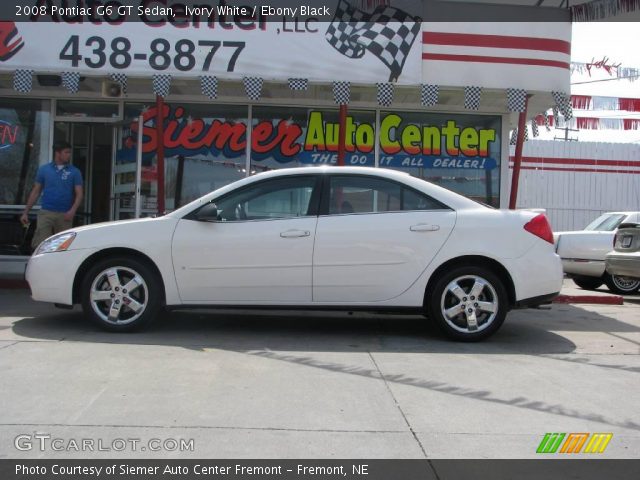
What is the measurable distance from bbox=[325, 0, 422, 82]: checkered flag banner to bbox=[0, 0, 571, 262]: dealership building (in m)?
0.02

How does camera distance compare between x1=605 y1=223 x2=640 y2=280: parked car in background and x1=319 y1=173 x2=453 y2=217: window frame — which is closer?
x1=319 y1=173 x2=453 y2=217: window frame

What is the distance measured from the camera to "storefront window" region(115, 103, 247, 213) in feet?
34.6

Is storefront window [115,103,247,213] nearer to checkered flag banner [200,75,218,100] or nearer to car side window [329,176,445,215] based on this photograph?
checkered flag banner [200,75,218,100]

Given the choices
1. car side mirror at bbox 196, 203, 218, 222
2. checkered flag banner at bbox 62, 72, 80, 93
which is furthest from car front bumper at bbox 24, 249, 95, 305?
checkered flag banner at bbox 62, 72, 80, 93

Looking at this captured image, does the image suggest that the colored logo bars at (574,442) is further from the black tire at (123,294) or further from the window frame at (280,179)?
the black tire at (123,294)

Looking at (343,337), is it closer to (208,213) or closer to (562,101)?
(208,213)

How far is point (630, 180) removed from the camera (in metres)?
21.9

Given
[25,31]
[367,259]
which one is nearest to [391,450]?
[367,259]

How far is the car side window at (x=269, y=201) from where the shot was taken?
240 inches

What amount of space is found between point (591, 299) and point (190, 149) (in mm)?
6776

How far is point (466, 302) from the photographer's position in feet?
19.5

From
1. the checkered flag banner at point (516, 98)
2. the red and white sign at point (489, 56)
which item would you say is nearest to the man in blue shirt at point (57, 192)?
the red and white sign at point (489, 56)

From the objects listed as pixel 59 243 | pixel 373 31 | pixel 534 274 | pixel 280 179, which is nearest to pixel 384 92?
pixel 373 31
